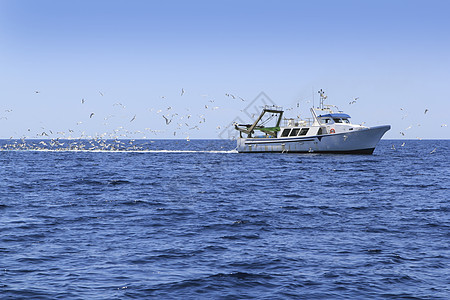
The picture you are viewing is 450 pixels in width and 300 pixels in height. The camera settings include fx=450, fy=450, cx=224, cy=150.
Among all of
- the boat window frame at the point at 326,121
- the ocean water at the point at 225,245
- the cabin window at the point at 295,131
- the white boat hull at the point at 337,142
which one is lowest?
the ocean water at the point at 225,245

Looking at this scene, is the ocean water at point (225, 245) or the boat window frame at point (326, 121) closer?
the ocean water at point (225, 245)

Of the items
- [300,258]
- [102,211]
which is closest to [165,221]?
[102,211]

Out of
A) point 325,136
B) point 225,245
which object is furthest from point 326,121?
point 225,245

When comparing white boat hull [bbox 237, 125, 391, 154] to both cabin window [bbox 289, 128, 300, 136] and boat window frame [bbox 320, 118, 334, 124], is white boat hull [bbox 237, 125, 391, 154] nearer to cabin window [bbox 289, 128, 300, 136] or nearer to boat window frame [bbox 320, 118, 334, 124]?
cabin window [bbox 289, 128, 300, 136]

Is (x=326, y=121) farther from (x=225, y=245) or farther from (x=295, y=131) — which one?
(x=225, y=245)

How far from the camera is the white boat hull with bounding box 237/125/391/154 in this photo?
2438 inches

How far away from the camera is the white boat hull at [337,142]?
61.9 m

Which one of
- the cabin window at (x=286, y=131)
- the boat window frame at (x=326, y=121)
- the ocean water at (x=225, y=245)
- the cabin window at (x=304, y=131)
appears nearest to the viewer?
the ocean water at (x=225, y=245)

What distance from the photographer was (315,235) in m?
15.7

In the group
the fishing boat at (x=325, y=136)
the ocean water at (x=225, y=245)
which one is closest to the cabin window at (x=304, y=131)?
the fishing boat at (x=325, y=136)

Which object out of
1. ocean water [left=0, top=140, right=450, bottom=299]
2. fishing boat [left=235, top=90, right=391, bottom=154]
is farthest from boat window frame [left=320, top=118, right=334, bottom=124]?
ocean water [left=0, top=140, right=450, bottom=299]

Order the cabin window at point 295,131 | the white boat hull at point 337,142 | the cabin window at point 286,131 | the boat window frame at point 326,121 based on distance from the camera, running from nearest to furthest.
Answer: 1. the white boat hull at point 337,142
2. the boat window frame at point 326,121
3. the cabin window at point 295,131
4. the cabin window at point 286,131

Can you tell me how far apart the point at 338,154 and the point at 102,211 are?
49378mm

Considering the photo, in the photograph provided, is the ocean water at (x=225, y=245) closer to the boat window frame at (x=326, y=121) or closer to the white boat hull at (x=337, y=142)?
the white boat hull at (x=337, y=142)
